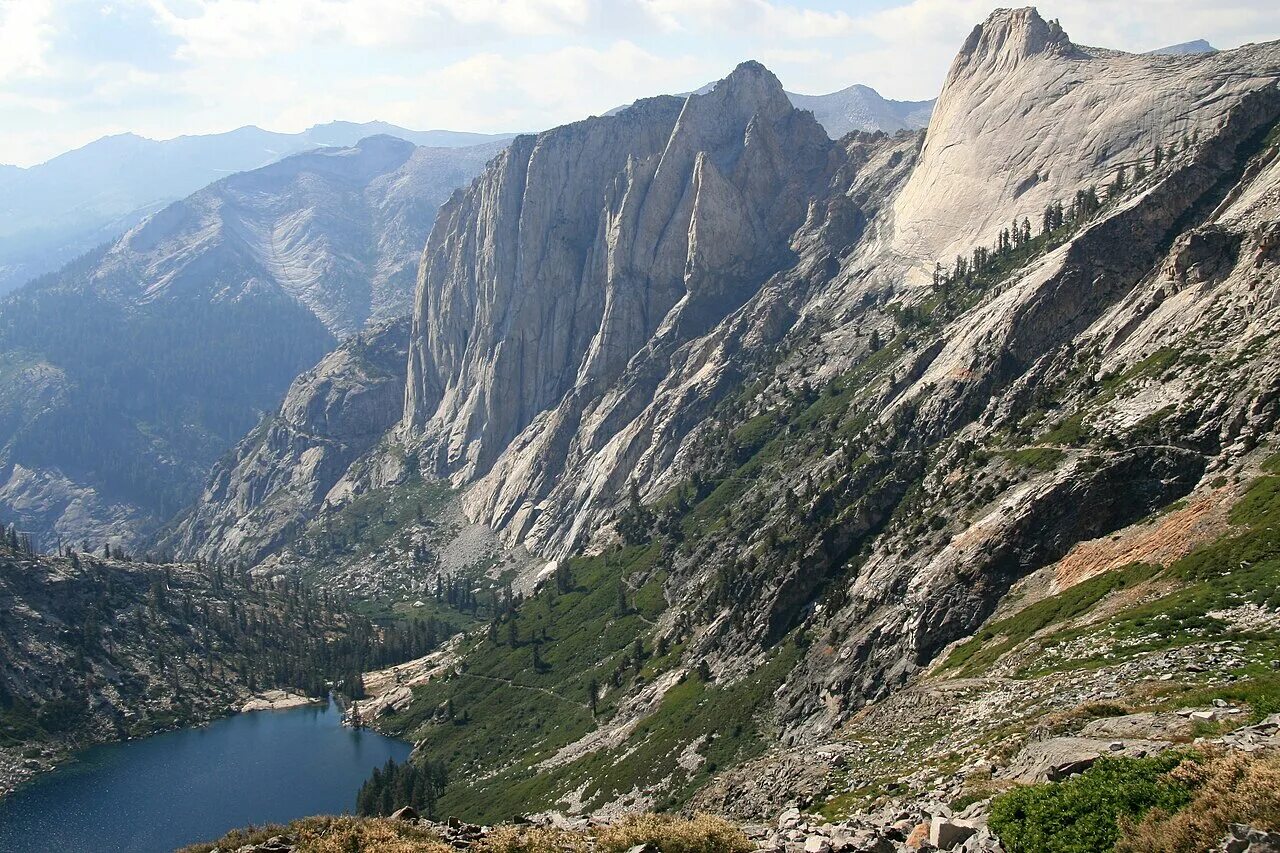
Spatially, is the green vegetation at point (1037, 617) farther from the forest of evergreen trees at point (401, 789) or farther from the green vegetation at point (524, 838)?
the forest of evergreen trees at point (401, 789)

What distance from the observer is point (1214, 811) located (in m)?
29.7

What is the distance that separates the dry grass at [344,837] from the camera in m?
42.2

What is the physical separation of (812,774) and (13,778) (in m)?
182

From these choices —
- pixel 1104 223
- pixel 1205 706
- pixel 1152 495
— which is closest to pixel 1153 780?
pixel 1205 706

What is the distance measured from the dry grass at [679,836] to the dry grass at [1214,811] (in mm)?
15443

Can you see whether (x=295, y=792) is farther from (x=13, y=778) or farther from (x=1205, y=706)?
(x=1205, y=706)

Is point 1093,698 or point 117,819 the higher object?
point 1093,698

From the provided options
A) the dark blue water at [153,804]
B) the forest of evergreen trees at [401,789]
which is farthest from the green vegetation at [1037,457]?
the dark blue water at [153,804]

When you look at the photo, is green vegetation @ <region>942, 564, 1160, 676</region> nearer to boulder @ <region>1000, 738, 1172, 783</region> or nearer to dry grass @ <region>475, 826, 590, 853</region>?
boulder @ <region>1000, 738, 1172, 783</region>

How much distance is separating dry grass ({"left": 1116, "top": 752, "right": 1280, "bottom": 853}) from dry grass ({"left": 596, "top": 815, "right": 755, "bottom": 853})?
1544cm

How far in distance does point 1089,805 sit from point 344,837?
30.3 metres

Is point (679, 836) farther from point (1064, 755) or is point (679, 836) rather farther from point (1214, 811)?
point (1214, 811)

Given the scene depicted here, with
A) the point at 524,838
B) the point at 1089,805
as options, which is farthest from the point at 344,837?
the point at 1089,805

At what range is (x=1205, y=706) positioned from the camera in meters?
46.9
